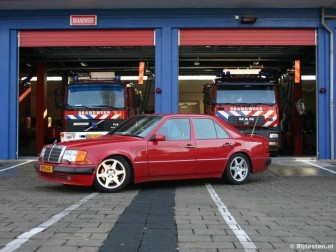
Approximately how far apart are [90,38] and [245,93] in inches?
210

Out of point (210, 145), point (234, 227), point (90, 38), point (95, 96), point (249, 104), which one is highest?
point (90, 38)

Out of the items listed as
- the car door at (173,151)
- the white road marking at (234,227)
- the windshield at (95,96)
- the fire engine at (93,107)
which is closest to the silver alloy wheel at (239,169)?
the car door at (173,151)

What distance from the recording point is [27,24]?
15664mm

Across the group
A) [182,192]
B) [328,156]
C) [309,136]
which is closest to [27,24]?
[182,192]

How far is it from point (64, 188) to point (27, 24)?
806 cm

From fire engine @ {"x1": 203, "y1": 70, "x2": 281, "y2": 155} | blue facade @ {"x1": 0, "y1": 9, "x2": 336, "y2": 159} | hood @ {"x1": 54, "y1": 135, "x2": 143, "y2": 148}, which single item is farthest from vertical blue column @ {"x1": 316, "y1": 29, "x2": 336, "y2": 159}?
hood @ {"x1": 54, "y1": 135, "x2": 143, "y2": 148}

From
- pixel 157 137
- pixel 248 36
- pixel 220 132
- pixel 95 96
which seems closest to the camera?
pixel 157 137

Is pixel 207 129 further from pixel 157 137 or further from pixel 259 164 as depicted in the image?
pixel 259 164

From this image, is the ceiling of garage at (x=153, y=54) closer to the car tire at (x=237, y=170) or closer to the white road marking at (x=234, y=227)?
the car tire at (x=237, y=170)

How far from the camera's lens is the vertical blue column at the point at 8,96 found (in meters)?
15.5

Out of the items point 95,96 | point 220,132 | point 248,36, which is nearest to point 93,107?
point 95,96

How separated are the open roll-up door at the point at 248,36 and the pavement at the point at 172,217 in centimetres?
633

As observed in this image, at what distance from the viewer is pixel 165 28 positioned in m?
15.6

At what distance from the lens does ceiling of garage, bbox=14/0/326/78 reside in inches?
590
